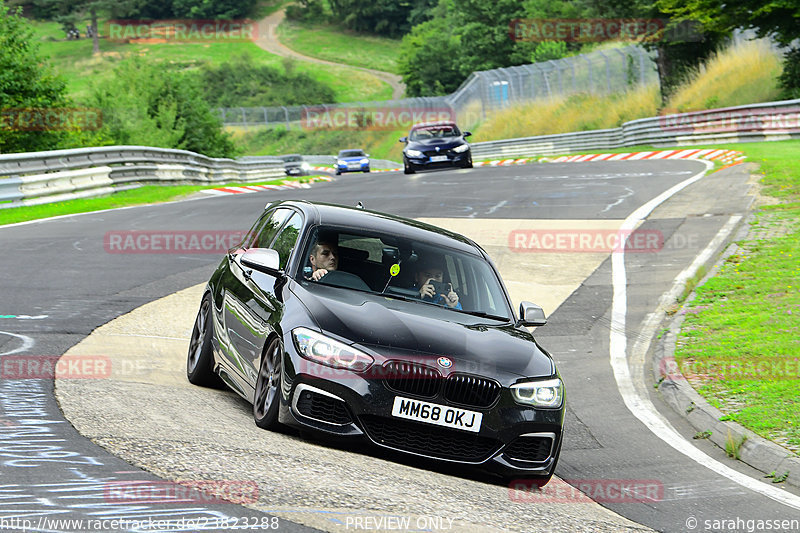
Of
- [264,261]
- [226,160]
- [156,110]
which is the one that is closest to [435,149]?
[226,160]

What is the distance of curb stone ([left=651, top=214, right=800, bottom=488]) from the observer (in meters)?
7.48

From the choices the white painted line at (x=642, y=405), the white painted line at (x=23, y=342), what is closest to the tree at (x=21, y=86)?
the white painted line at (x=642, y=405)

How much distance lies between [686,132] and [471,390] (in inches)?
1403

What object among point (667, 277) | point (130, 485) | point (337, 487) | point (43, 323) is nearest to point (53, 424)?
point (130, 485)

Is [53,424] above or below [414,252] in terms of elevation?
below

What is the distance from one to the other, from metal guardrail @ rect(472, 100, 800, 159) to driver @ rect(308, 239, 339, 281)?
96.1 ft

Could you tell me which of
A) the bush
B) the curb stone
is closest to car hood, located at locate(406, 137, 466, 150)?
the bush

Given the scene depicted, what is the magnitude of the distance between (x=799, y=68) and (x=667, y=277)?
2539 centimetres

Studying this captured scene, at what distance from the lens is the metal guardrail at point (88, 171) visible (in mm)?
22500

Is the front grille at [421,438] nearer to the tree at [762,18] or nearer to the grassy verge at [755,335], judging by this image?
the grassy verge at [755,335]

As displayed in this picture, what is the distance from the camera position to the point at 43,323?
10.1 metres

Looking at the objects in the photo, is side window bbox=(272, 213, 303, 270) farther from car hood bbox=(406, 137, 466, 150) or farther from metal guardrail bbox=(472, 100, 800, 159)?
metal guardrail bbox=(472, 100, 800, 159)

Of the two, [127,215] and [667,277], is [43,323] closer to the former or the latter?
[667,277]

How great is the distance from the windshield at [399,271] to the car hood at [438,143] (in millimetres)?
27825
